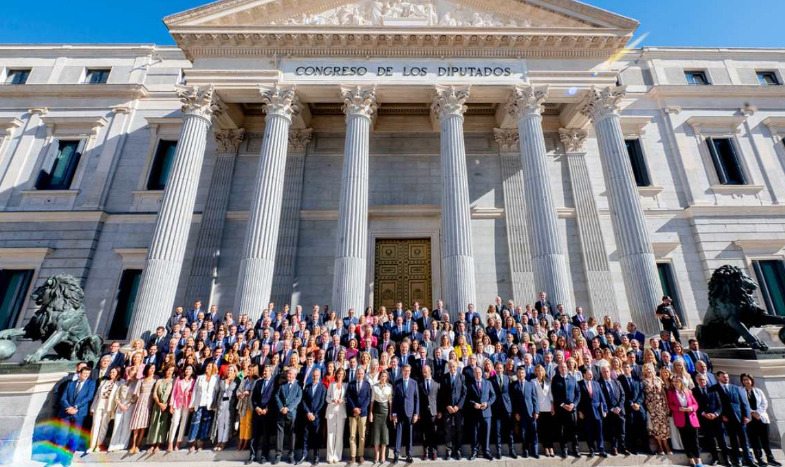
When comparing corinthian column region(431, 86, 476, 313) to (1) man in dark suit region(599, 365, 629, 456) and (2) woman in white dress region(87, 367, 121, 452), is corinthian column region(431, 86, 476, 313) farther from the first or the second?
(2) woman in white dress region(87, 367, 121, 452)

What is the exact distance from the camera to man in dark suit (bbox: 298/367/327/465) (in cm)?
673

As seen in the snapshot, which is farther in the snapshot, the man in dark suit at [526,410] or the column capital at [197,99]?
the column capital at [197,99]

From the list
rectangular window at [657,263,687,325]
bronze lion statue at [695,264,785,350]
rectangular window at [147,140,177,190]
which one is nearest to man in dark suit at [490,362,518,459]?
bronze lion statue at [695,264,785,350]

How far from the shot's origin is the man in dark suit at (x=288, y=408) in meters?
6.74

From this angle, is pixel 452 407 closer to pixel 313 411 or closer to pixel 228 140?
pixel 313 411

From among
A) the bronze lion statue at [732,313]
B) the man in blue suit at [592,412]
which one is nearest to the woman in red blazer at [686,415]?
the man in blue suit at [592,412]

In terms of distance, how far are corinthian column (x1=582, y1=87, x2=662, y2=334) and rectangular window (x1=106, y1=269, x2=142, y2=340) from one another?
64.3ft

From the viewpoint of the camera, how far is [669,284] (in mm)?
16531

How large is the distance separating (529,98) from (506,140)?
12.2 feet

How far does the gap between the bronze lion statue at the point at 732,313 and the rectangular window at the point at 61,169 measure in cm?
2543

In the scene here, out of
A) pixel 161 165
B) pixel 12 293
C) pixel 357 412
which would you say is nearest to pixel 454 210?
pixel 357 412

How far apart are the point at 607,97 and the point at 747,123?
10.5m

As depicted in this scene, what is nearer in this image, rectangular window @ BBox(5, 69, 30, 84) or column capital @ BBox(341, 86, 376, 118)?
column capital @ BBox(341, 86, 376, 118)

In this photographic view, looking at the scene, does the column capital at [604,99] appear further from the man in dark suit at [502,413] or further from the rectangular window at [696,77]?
the man in dark suit at [502,413]
